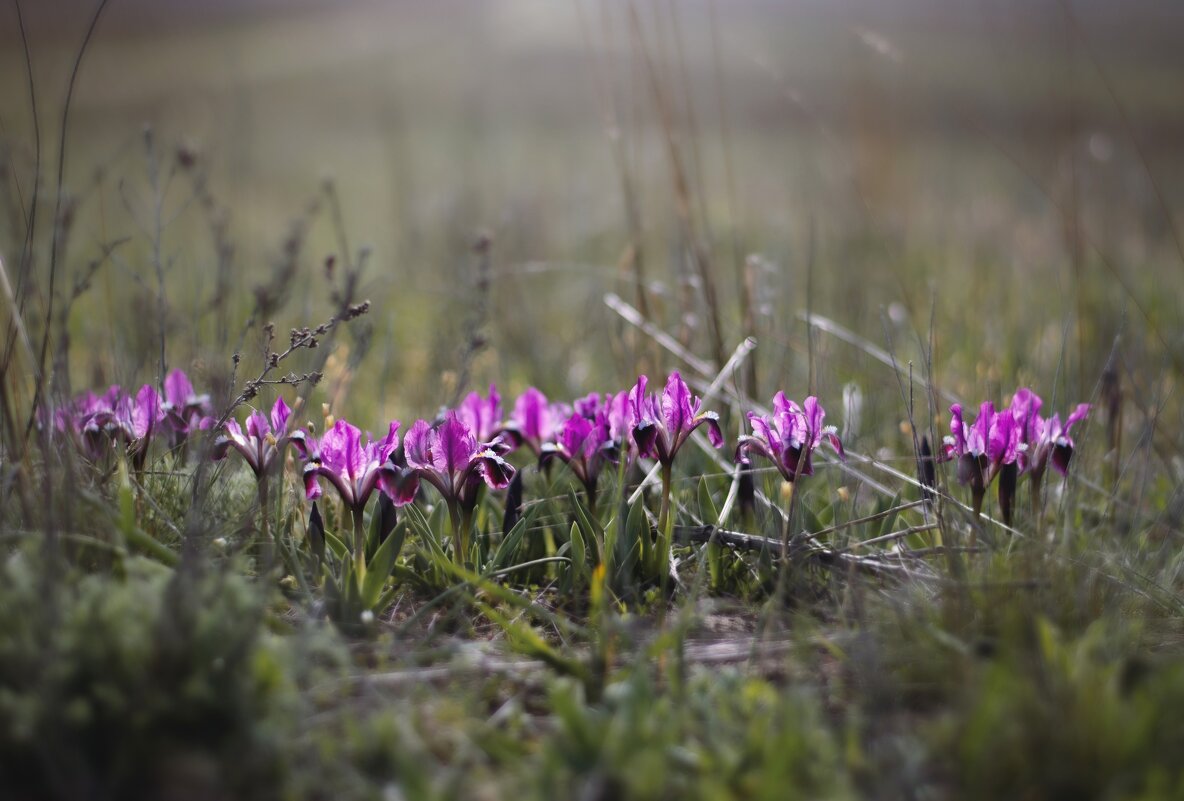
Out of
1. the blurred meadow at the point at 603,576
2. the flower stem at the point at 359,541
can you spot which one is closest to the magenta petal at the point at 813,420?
the blurred meadow at the point at 603,576

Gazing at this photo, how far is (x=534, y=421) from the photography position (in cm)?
260

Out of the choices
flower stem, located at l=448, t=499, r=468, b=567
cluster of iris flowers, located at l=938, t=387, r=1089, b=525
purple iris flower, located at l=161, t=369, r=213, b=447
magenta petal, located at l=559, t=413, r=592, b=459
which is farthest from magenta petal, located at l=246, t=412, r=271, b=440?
cluster of iris flowers, located at l=938, t=387, r=1089, b=525

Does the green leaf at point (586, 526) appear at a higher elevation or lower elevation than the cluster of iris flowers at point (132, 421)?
lower

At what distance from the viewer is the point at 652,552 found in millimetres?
2266

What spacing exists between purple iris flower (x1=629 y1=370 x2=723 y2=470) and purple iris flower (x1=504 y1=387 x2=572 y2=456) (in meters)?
0.35

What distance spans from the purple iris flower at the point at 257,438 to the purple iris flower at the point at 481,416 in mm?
473

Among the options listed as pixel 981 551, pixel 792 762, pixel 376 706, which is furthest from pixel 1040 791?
pixel 376 706

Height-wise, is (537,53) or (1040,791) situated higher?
(537,53)

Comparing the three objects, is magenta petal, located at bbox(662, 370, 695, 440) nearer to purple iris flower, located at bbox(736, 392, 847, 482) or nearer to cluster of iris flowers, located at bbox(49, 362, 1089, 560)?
cluster of iris flowers, located at bbox(49, 362, 1089, 560)

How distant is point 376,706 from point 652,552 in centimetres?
80

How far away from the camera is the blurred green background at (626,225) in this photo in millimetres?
3326

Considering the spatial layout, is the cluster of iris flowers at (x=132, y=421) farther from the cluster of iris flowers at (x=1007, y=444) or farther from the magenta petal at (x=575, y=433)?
the cluster of iris flowers at (x=1007, y=444)

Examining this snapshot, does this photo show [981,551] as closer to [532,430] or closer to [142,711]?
[532,430]

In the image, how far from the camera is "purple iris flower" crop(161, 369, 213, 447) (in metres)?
2.44
